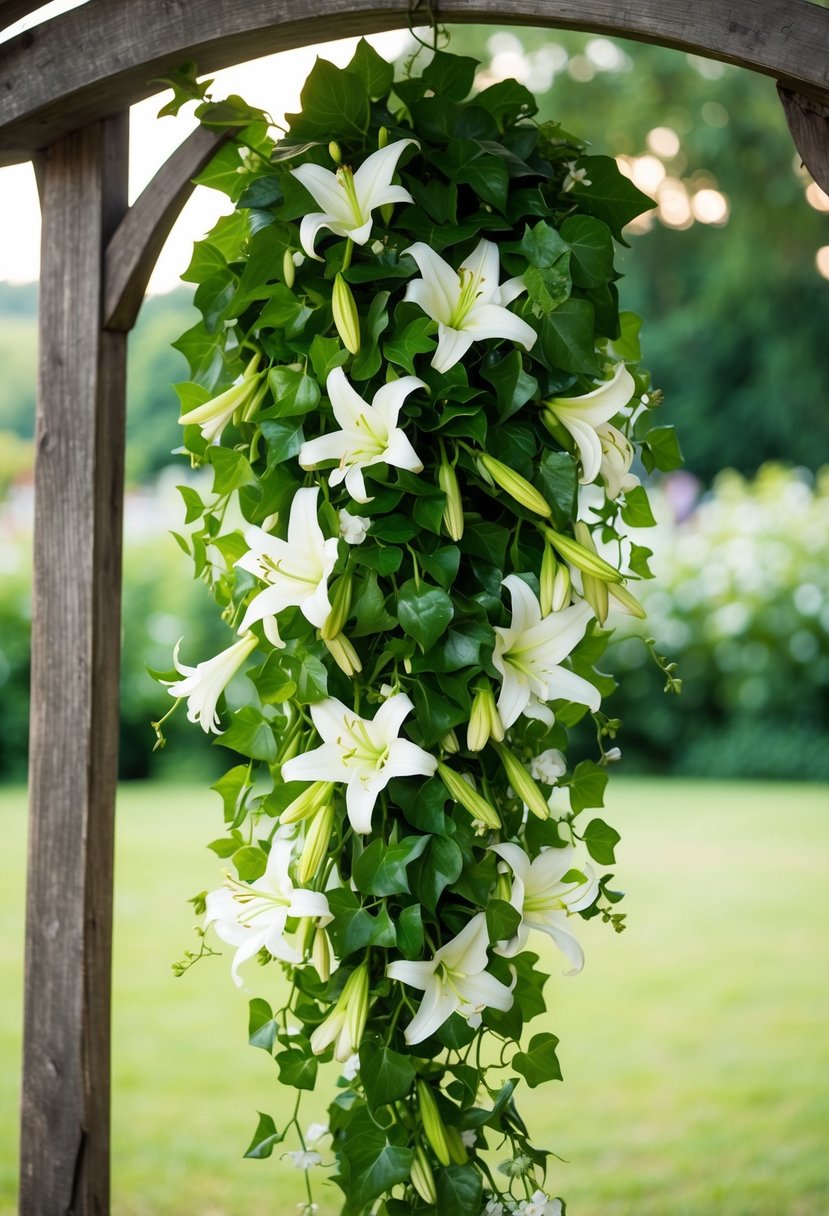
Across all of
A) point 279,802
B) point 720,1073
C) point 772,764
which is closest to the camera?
point 279,802

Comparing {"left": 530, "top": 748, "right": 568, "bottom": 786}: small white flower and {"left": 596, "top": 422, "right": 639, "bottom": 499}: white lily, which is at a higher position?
{"left": 596, "top": 422, "right": 639, "bottom": 499}: white lily

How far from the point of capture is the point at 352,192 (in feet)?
3.46

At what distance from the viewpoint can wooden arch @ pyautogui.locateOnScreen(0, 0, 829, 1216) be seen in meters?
1.25

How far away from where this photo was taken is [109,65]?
1.18 metres

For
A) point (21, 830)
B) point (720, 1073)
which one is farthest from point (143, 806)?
point (720, 1073)

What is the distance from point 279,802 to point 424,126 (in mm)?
687

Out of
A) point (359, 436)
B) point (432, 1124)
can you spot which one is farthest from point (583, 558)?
point (432, 1124)

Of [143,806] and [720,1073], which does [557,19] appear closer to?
[720,1073]

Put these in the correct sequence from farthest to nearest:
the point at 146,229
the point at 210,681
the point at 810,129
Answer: the point at 146,229
the point at 210,681
the point at 810,129

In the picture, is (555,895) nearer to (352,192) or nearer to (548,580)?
(548,580)

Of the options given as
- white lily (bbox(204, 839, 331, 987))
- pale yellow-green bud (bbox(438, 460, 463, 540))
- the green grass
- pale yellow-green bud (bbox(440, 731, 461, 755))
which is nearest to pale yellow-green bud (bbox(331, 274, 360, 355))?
pale yellow-green bud (bbox(438, 460, 463, 540))

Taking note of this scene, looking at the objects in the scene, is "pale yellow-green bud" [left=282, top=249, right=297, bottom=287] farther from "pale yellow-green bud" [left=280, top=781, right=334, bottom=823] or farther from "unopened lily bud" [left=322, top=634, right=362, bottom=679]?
"pale yellow-green bud" [left=280, top=781, right=334, bottom=823]

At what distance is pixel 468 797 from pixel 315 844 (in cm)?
15

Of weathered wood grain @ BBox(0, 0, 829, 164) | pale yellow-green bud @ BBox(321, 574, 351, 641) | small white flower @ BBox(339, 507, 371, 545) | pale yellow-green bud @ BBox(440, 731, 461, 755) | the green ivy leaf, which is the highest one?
weathered wood grain @ BBox(0, 0, 829, 164)
